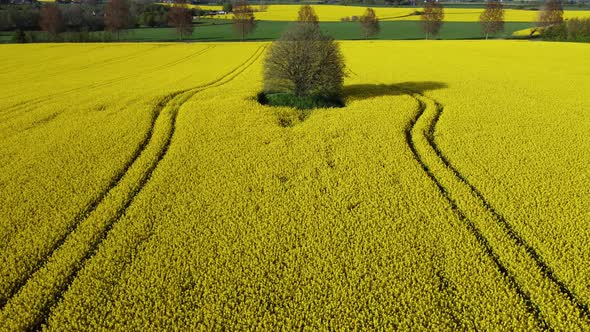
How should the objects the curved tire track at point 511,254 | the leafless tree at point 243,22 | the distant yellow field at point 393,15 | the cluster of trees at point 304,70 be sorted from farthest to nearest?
the distant yellow field at point 393,15 → the leafless tree at point 243,22 → the cluster of trees at point 304,70 → the curved tire track at point 511,254

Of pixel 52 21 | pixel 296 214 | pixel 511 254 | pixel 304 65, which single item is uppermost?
pixel 52 21

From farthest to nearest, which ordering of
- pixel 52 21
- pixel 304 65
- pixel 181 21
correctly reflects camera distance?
pixel 181 21, pixel 52 21, pixel 304 65

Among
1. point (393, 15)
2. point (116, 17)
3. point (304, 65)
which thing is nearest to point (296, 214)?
point (304, 65)

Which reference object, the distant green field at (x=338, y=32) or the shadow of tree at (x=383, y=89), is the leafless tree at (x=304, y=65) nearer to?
the shadow of tree at (x=383, y=89)

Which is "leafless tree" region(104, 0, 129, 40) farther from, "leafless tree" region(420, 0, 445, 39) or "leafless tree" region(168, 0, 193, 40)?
"leafless tree" region(420, 0, 445, 39)

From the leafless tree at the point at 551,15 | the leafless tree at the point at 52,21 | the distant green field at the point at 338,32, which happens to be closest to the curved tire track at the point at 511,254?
the distant green field at the point at 338,32

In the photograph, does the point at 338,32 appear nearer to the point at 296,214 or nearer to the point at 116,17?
the point at 116,17

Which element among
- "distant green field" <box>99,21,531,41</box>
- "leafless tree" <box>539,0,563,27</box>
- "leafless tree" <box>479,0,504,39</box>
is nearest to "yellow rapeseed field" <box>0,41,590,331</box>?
"leafless tree" <box>479,0,504,39</box>
